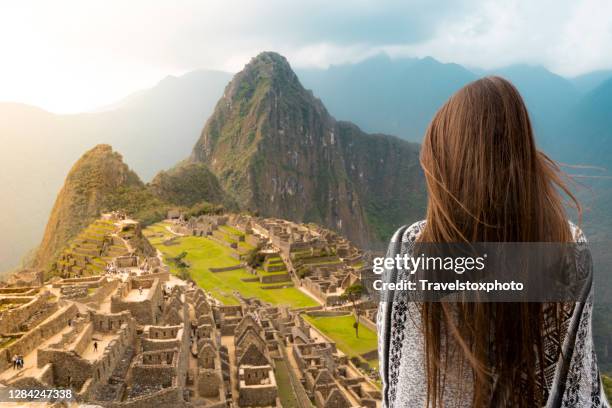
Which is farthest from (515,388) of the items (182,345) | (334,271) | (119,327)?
(334,271)

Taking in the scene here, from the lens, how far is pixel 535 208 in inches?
72.1

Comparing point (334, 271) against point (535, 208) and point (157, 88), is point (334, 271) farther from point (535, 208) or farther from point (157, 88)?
point (157, 88)

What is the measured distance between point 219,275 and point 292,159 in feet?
303

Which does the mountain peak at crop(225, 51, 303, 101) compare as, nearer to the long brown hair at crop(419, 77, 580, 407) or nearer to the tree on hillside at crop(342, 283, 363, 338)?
the tree on hillside at crop(342, 283, 363, 338)

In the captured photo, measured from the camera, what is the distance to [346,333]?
23422 millimetres

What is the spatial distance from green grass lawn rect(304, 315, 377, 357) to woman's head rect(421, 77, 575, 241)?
19686 millimetres

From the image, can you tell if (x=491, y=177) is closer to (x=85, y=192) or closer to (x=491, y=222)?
(x=491, y=222)

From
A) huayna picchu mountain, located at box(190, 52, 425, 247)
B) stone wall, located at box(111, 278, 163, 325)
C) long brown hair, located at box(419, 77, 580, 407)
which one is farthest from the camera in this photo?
huayna picchu mountain, located at box(190, 52, 425, 247)

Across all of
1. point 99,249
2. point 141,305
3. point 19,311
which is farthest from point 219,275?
point 19,311

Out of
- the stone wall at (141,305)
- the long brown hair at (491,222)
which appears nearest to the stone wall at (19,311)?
the stone wall at (141,305)

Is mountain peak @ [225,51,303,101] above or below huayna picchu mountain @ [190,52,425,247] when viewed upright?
above

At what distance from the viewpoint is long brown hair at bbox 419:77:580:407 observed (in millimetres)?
1804

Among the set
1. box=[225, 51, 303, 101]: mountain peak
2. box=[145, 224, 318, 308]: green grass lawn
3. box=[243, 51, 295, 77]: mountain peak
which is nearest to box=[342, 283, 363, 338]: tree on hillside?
box=[145, 224, 318, 308]: green grass lawn

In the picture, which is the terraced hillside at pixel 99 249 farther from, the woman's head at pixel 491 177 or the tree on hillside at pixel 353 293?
the woman's head at pixel 491 177
